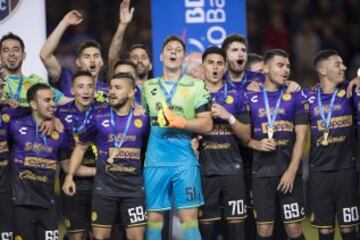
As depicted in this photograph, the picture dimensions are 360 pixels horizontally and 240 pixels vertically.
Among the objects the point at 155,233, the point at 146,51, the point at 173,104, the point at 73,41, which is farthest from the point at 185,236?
the point at 73,41

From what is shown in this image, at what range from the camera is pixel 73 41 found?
1767 centimetres

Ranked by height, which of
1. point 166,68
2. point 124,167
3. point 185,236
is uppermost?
point 166,68

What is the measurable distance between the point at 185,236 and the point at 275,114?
1548 millimetres

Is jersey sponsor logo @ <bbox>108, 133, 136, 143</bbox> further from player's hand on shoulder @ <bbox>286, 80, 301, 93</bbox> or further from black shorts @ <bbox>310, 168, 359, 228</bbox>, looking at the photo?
black shorts @ <bbox>310, 168, 359, 228</bbox>

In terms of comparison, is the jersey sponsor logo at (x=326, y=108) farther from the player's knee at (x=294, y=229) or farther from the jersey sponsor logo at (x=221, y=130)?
the player's knee at (x=294, y=229)

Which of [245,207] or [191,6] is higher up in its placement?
[191,6]

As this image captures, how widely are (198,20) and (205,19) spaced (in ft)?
0.27

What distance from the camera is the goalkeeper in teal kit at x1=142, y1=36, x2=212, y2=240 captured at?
1161 cm

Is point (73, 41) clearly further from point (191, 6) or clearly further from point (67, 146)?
point (67, 146)

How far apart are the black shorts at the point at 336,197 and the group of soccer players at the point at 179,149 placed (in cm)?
1

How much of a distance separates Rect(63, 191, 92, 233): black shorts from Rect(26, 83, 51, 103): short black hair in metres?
1.09

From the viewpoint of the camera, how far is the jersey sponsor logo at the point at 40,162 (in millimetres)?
11656

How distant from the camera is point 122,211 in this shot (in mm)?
11594

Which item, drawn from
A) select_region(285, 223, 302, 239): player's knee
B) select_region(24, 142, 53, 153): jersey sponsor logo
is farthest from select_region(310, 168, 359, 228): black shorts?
select_region(24, 142, 53, 153): jersey sponsor logo
